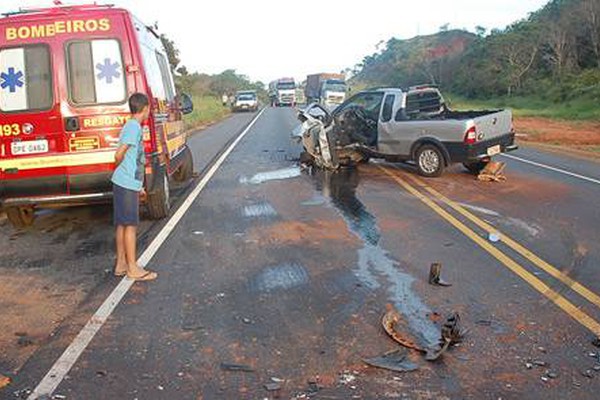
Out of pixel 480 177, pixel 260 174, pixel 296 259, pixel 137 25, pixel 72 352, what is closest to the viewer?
pixel 72 352

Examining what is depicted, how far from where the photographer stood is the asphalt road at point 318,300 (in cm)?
424

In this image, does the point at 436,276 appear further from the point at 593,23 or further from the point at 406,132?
the point at 593,23

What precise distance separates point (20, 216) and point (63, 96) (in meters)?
2.16

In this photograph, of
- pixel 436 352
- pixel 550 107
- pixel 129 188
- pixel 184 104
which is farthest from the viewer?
pixel 550 107

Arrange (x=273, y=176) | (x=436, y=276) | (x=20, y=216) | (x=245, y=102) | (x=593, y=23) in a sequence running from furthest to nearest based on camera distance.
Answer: (x=245, y=102) < (x=593, y=23) < (x=273, y=176) < (x=20, y=216) < (x=436, y=276)

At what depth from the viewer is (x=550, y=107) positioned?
4153 cm

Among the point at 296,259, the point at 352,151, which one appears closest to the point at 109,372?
the point at 296,259

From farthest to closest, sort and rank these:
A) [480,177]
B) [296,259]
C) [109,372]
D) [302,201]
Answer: [480,177] < [302,201] < [296,259] < [109,372]

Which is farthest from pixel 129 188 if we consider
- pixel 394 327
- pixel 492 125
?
pixel 492 125

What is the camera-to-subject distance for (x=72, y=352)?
184 inches

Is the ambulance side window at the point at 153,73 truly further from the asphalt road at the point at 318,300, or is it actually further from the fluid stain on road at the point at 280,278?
the fluid stain on road at the point at 280,278

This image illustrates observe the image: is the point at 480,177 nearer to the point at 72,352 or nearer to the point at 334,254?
the point at 334,254

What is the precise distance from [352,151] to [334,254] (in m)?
7.65

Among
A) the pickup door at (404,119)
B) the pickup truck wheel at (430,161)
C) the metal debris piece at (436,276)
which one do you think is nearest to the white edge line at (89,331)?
the metal debris piece at (436,276)
